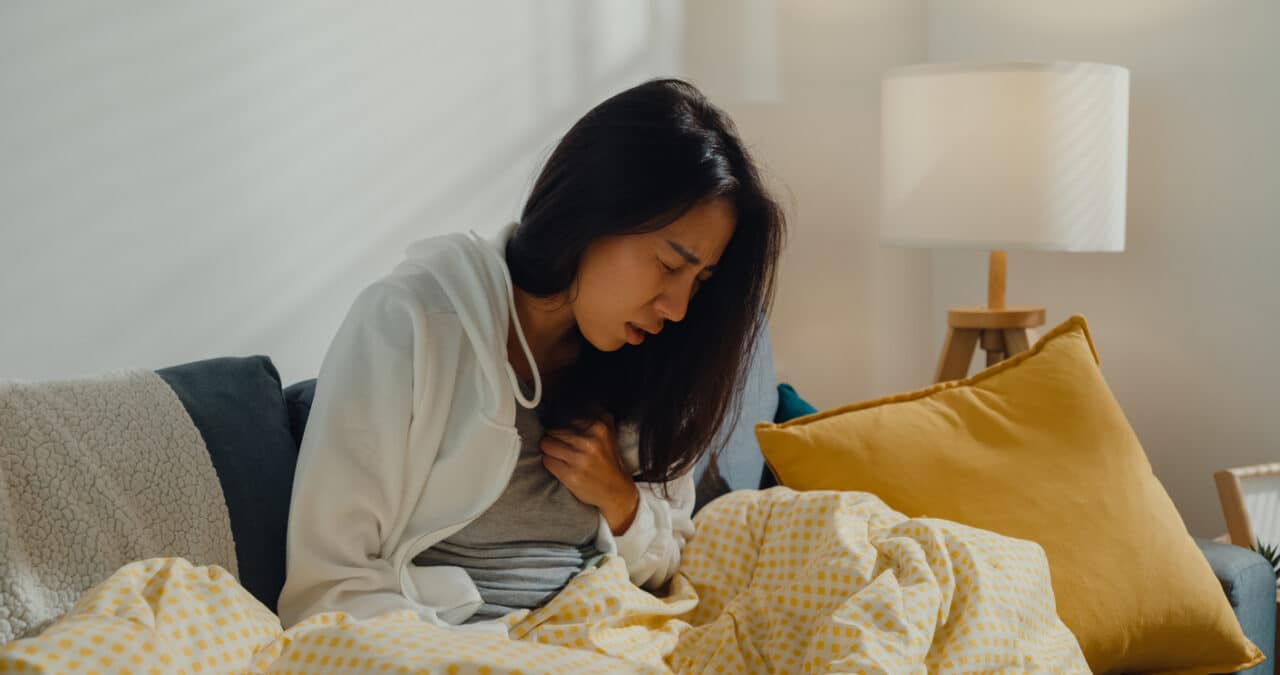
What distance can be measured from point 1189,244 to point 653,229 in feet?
5.75

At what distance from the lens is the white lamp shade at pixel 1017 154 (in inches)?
90.1

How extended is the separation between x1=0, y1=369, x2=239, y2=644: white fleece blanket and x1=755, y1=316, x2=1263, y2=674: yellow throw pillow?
2.86ft

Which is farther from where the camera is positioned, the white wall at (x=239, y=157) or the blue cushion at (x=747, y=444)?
the blue cushion at (x=747, y=444)

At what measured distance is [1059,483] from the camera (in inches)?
68.0

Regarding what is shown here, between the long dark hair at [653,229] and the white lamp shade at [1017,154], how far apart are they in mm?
797

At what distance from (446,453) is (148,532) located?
0.33 metres

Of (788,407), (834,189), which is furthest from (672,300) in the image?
(834,189)

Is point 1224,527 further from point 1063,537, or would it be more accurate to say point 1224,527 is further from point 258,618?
point 258,618

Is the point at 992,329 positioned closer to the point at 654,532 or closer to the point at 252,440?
the point at 654,532

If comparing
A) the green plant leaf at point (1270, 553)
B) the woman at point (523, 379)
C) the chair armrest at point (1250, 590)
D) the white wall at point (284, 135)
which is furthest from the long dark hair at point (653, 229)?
the green plant leaf at point (1270, 553)

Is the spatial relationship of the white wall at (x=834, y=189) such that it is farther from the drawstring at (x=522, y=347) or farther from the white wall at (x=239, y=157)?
the drawstring at (x=522, y=347)

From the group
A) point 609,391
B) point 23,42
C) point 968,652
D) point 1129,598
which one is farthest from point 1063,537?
point 23,42

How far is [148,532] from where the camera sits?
1.15m

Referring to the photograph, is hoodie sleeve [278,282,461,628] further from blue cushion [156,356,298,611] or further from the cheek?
the cheek
